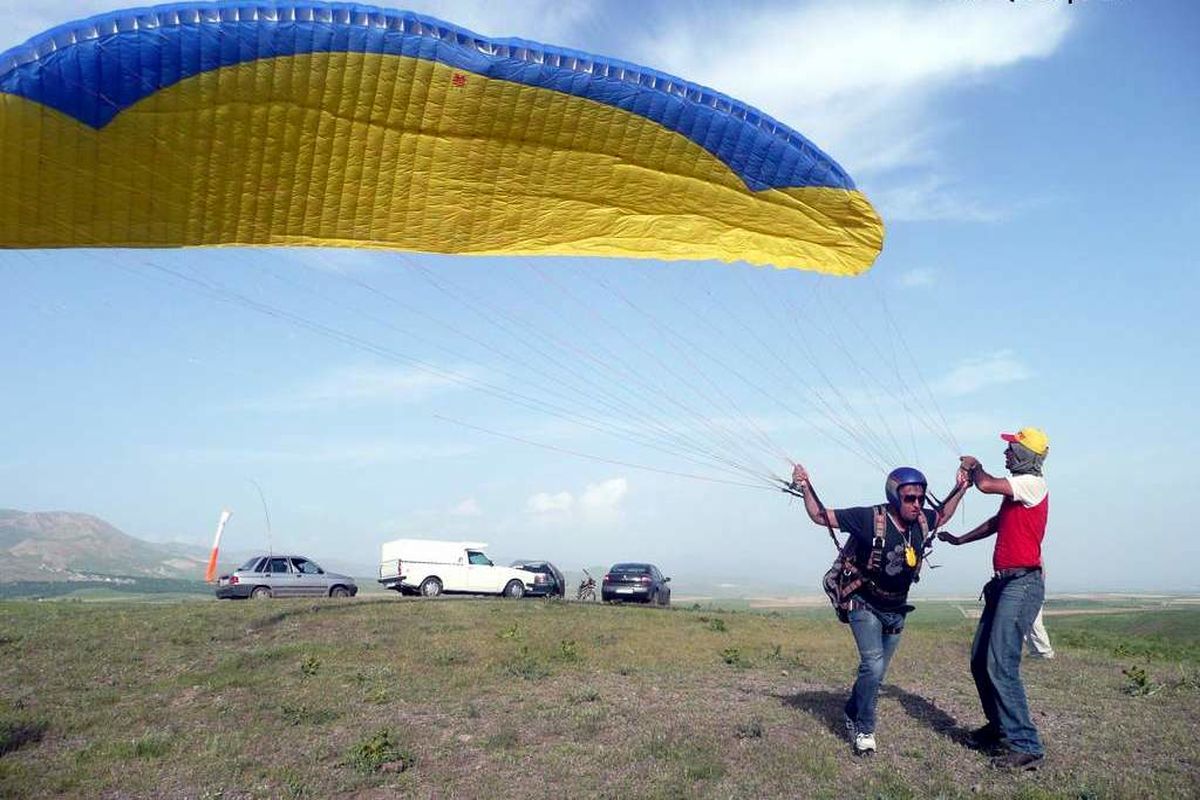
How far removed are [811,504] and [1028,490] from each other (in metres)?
1.70

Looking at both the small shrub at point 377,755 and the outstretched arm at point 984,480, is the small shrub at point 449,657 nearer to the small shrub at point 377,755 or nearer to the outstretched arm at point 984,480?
the small shrub at point 377,755

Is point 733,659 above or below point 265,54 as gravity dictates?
below

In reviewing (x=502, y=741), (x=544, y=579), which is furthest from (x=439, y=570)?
(x=502, y=741)

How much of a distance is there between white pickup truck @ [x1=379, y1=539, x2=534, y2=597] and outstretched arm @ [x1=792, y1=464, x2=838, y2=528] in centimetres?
2305

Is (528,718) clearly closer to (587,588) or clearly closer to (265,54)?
(265,54)

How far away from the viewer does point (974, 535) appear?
7.37 m

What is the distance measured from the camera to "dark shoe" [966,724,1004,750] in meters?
6.78


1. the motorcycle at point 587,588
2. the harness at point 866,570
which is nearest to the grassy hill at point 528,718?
the harness at point 866,570

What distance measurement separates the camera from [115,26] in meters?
8.17

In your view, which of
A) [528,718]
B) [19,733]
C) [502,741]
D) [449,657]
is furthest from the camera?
[449,657]

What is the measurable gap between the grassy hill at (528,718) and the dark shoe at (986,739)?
198mm

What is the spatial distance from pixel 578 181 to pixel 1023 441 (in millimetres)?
5733

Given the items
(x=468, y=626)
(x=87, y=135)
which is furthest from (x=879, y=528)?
(x=468, y=626)

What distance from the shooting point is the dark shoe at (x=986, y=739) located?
678cm
